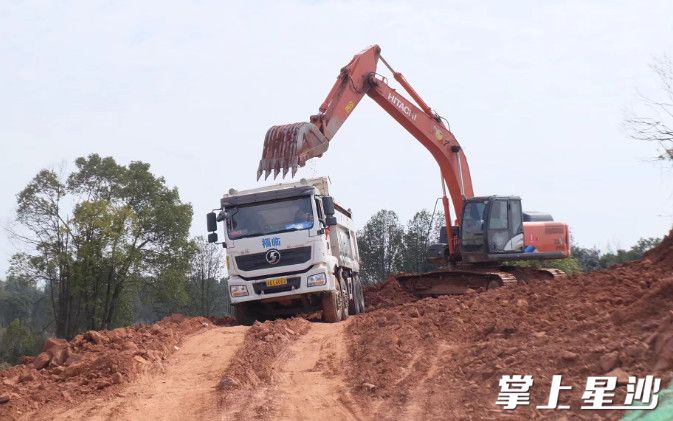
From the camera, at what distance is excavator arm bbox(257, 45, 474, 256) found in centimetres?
2002

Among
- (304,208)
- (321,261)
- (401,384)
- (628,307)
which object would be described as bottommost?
(401,384)

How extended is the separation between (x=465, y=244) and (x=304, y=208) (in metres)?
7.24

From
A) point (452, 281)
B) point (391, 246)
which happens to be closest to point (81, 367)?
point (452, 281)

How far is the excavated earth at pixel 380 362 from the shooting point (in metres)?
9.58

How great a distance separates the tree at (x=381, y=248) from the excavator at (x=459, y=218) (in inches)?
633

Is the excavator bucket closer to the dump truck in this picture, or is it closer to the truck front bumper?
the dump truck

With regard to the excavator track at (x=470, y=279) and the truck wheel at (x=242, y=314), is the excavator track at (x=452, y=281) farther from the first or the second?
the truck wheel at (x=242, y=314)

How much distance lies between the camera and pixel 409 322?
15.1 metres

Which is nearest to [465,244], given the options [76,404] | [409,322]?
[409,322]

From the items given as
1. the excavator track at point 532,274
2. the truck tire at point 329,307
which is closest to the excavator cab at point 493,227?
the excavator track at point 532,274

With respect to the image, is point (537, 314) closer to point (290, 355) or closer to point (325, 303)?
point (290, 355)

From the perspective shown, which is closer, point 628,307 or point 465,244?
point 628,307

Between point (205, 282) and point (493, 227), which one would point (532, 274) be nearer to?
point (493, 227)

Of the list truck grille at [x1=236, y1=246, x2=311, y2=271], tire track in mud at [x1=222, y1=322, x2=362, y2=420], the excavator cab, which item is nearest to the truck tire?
truck grille at [x1=236, y1=246, x2=311, y2=271]
